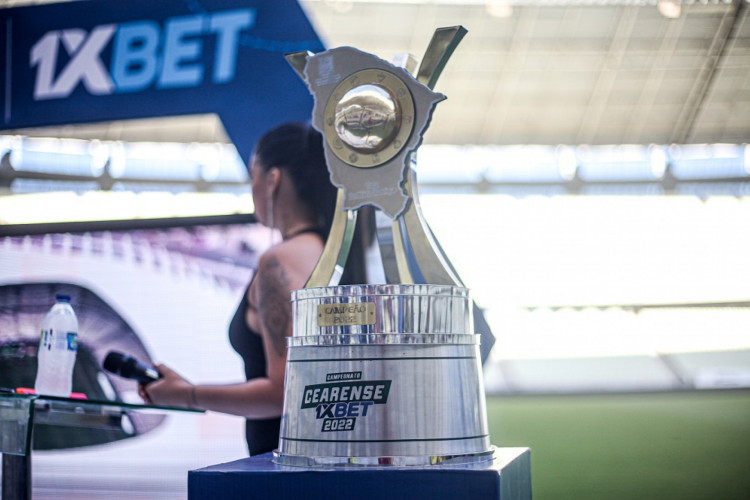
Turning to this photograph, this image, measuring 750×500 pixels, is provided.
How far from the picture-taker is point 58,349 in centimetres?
278

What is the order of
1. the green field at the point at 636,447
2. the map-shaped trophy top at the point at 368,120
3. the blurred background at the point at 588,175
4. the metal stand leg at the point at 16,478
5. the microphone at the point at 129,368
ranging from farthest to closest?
1. the blurred background at the point at 588,175
2. the green field at the point at 636,447
3. the microphone at the point at 129,368
4. the metal stand leg at the point at 16,478
5. the map-shaped trophy top at the point at 368,120

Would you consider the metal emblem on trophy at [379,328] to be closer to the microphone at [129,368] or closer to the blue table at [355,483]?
the blue table at [355,483]

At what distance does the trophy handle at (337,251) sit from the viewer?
158 centimetres

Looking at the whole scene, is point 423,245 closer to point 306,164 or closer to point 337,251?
point 337,251

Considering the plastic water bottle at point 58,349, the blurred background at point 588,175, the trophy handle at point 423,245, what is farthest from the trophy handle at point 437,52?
the blurred background at point 588,175

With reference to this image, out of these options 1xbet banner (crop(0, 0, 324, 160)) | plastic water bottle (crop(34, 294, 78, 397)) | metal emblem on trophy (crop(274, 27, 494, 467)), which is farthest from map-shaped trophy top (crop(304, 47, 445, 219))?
plastic water bottle (crop(34, 294, 78, 397))

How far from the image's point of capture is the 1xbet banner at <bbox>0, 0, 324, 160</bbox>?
2.72m

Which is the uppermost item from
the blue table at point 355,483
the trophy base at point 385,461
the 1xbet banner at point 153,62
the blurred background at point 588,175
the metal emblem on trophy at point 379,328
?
the blurred background at point 588,175

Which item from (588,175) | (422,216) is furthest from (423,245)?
(588,175)

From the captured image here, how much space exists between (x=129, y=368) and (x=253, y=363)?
0.38m

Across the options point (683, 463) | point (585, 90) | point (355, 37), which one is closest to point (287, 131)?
point (683, 463)

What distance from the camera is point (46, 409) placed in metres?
1.97

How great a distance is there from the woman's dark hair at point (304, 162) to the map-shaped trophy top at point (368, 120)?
1042mm

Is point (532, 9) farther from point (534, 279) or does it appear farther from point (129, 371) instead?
point (129, 371)
